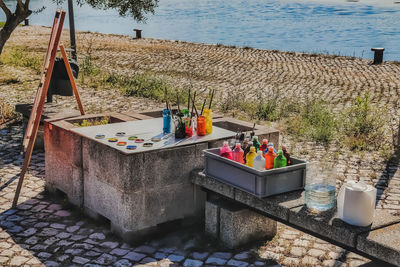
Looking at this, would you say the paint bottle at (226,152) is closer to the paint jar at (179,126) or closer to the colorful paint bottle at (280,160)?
the colorful paint bottle at (280,160)

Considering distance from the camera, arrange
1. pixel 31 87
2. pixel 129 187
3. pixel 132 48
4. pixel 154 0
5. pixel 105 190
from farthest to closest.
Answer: pixel 132 48
pixel 31 87
pixel 154 0
pixel 105 190
pixel 129 187

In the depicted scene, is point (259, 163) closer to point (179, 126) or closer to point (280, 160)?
point (280, 160)

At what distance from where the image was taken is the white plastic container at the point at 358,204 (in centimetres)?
512

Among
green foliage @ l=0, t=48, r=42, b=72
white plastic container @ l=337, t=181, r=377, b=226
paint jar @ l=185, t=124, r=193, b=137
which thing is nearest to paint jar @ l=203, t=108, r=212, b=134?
paint jar @ l=185, t=124, r=193, b=137

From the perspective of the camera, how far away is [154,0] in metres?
15.1

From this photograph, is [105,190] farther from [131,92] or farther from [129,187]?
[131,92]

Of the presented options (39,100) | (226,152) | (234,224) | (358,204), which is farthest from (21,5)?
(358,204)

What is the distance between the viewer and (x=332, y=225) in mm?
5211

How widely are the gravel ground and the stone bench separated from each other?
2.18 ft

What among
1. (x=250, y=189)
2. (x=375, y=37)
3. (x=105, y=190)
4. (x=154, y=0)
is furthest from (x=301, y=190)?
Answer: (x=375, y=37)

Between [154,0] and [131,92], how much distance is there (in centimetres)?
257

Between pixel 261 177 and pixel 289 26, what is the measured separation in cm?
7247

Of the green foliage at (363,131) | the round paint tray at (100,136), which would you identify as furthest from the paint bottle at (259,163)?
the green foliage at (363,131)

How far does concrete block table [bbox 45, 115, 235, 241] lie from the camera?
21.1ft
